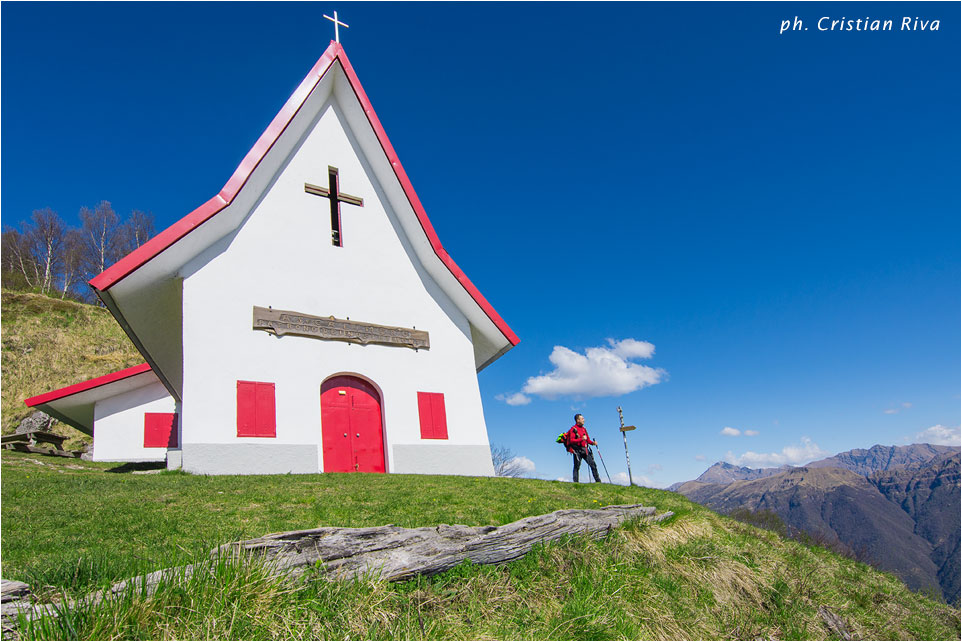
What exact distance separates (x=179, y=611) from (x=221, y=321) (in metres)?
9.36

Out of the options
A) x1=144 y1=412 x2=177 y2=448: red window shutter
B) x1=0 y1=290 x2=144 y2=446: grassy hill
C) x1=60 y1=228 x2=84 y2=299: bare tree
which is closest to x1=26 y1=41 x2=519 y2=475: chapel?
x1=144 y1=412 x2=177 y2=448: red window shutter

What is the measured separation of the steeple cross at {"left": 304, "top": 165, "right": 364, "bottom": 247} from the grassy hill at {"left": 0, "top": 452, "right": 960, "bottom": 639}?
674cm

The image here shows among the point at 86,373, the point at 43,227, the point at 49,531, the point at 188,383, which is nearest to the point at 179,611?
the point at 49,531

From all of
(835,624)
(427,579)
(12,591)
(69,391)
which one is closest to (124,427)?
(69,391)

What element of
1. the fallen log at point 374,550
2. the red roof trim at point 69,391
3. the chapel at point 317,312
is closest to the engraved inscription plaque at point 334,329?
the chapel at point 317,312

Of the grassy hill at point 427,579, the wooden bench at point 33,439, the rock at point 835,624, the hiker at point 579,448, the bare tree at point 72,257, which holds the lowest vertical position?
the rock at point 835,624

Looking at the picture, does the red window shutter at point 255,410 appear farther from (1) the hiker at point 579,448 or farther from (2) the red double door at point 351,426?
(1) the hiker at point 579,448

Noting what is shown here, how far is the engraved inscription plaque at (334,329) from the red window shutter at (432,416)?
1344 mm

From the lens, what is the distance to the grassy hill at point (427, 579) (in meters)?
3.40

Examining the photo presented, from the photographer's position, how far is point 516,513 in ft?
23.4

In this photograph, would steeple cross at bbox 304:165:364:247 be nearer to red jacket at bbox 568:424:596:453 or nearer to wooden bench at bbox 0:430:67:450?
red jacket at bbox 568:424:596:453

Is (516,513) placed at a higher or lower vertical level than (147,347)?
lower

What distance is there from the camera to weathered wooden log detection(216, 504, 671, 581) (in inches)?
154

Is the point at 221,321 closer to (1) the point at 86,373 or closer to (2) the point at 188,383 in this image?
(2) the point at 188,383
